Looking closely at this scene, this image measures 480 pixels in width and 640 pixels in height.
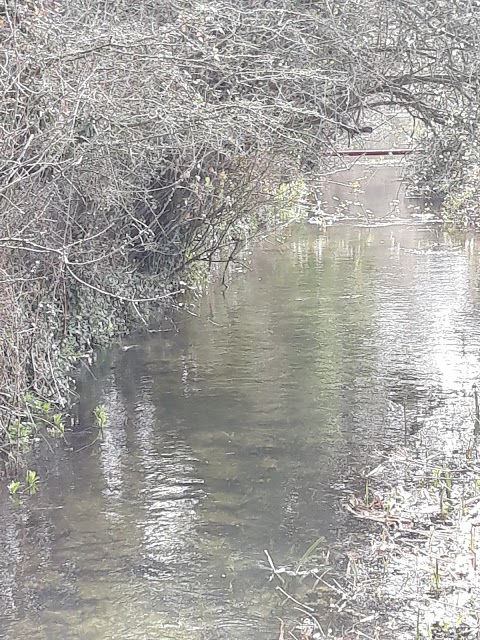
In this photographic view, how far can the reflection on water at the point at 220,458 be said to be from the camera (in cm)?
638

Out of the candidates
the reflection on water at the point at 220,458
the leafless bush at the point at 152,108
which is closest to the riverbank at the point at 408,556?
the reflection on water at the point at 220,458

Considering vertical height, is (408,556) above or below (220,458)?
below

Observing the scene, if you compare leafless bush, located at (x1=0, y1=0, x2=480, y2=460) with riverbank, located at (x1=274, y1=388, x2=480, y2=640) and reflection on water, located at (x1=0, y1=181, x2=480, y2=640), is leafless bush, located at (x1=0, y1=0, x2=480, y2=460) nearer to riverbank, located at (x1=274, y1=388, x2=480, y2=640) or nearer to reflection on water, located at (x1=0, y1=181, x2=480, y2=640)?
reflection on water, located at (x1=0, y1=181, x2=480, y2=640)

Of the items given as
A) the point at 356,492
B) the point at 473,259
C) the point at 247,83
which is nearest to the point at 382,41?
the point at 247,83

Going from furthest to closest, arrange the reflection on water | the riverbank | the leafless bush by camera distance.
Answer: the leafless bush → the reflection on water → the riverbank

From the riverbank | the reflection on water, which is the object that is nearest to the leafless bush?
→ the reflection on water

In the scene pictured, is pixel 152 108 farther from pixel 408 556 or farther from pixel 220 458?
pixel 408 556

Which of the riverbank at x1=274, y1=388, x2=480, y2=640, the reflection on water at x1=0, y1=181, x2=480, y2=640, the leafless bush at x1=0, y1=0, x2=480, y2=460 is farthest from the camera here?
the leafless bush at x1=0, y1=0, x2=480, y2=460

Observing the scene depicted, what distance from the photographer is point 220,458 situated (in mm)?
9109

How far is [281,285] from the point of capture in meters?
19.8

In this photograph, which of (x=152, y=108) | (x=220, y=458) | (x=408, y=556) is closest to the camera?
(x=408, y=556)

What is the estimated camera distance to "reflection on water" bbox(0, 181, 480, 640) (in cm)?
638

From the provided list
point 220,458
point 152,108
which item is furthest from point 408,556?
point 152,108

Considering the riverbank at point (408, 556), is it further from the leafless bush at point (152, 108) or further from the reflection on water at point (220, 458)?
the leafless bush at point (152, 108)
